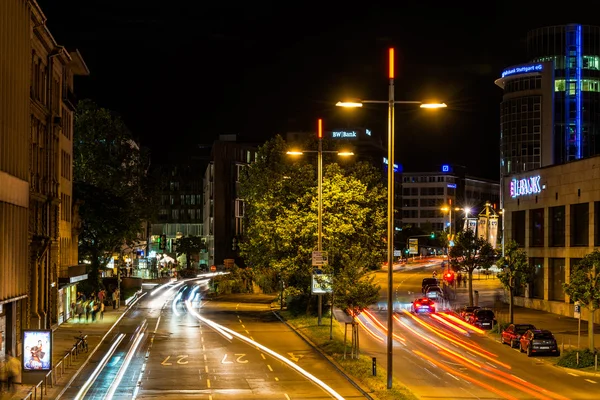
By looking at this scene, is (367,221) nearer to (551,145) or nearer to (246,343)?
(246,343)

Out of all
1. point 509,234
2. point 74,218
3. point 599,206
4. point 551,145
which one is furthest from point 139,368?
point 551,145

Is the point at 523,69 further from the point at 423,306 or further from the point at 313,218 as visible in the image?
the point at 313,218

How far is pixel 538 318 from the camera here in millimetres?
70875

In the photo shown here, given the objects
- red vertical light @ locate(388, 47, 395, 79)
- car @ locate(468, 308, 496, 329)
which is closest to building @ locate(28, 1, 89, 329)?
red vertical light @ locate(388, 47, 395, 79)

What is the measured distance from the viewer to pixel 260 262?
76.6 m

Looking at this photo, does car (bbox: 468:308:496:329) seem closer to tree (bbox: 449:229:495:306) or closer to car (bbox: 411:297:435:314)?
car (bbox: 411:297:435:314)

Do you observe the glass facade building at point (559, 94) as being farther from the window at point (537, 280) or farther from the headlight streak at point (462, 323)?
the headlight streak at point (462, 323)

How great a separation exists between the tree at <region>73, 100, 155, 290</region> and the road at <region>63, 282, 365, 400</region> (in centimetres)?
1570

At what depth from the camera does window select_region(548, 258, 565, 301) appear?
75.3 m

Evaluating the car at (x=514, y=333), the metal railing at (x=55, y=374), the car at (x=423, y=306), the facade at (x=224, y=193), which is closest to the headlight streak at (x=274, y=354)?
the metal railing at (x=55, y=374)

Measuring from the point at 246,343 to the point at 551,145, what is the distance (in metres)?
114

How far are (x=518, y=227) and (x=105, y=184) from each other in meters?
43.0

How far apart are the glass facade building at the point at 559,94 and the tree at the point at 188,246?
67.4 meters

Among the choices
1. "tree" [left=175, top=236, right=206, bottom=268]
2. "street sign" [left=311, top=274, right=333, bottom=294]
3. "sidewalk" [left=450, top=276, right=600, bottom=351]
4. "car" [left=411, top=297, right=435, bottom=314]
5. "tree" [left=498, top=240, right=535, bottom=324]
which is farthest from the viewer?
"tree" [left=175, top=236, right=206, bottom=268]
